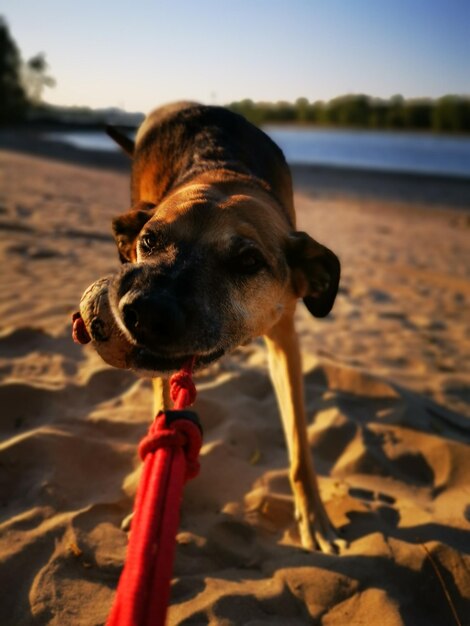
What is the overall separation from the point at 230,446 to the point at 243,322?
4.16 ft

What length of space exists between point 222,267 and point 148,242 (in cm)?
40

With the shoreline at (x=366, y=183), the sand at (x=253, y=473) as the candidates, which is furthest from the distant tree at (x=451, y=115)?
the sand at (x=253, y=473)

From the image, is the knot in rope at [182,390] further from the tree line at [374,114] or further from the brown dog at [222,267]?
the tree line at [374,114]

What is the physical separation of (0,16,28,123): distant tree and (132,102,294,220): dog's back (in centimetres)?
5801

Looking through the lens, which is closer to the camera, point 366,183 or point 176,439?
point 176,439

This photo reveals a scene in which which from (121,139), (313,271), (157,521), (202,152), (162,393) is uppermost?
(121,139)

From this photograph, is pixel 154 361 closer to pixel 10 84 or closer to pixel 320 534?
pixel 320 534

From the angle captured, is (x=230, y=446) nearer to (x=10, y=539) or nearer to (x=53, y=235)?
(x=10, y=539)

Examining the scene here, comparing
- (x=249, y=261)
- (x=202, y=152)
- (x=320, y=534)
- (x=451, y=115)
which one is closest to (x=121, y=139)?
(x=202, y=152)

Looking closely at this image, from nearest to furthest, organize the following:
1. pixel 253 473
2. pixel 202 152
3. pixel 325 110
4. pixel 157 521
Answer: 1. pixel 157 521
2. pixel 253 473
3. pixel 202 152
4. pixel 325 110

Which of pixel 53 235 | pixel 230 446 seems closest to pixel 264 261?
pixel 230 446

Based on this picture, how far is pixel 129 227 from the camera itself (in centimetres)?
289

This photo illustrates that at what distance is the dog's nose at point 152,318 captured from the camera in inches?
72.4

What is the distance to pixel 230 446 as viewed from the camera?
335 centimetres
